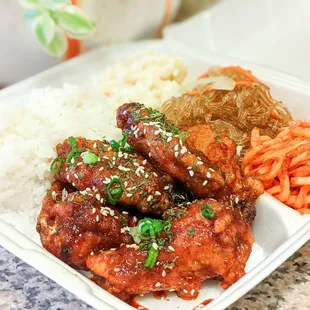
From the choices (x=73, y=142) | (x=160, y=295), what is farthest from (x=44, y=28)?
(x=160, y=295)

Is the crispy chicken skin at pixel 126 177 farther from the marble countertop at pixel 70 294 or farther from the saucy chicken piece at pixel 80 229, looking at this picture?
the marble countertop at pixel 70 294

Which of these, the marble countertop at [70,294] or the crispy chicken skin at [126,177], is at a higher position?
the crispy chicken skin at [126,177]

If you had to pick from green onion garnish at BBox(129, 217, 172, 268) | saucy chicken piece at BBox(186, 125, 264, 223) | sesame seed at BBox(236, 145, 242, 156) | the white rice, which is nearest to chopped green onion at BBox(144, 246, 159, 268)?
green onion garnish at BBox(129, 217, 172, 268)

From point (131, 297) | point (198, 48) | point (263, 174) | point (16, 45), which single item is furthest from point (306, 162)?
point (16, 45)

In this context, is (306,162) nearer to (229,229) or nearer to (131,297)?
(229,229)

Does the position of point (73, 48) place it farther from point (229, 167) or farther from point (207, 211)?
point (207, 211)

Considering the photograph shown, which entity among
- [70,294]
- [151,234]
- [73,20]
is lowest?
[70,294]

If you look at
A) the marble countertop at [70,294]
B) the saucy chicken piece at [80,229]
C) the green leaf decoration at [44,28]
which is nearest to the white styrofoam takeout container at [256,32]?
the green leaf decoration at [44,28]
